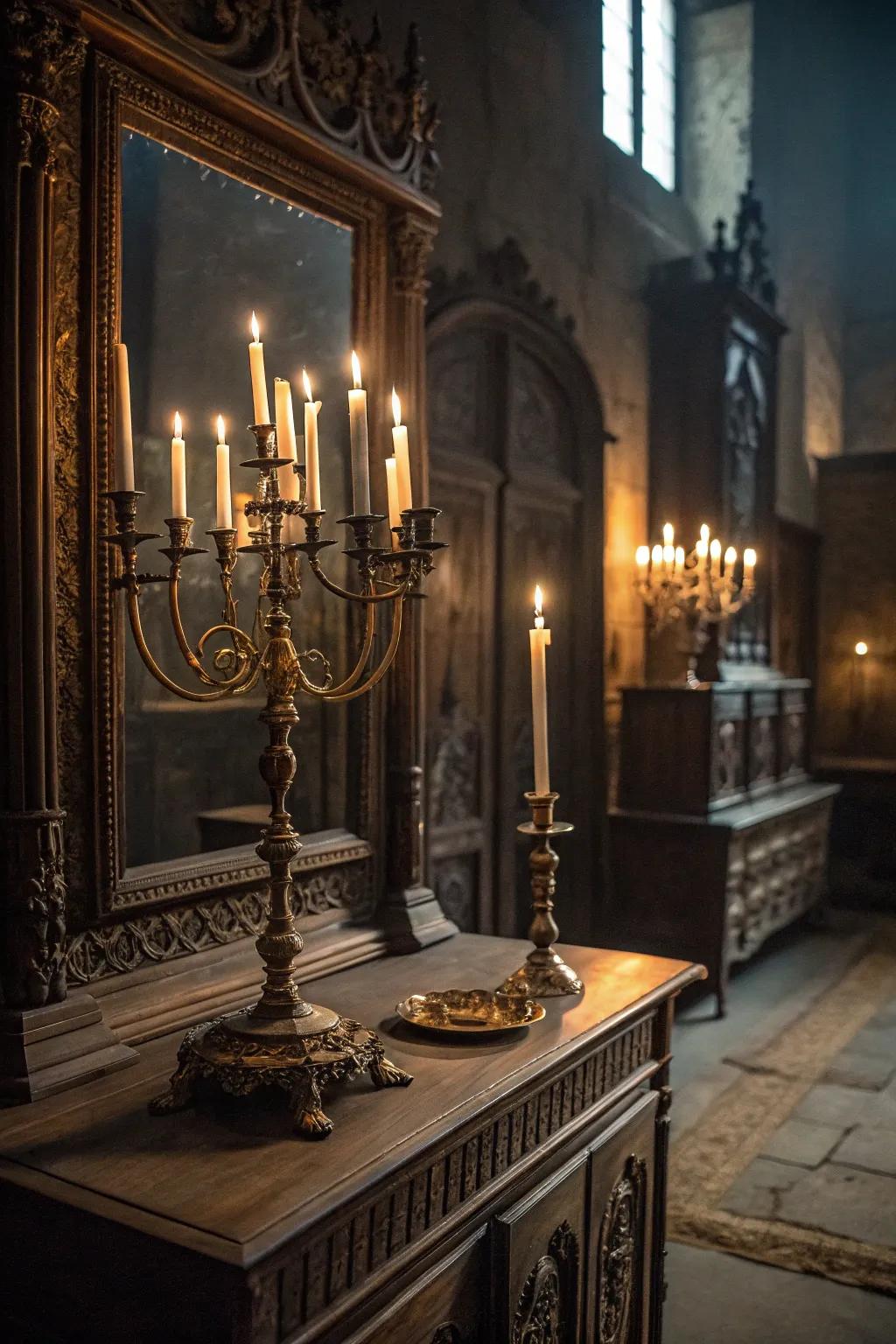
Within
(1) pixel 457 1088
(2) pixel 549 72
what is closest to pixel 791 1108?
(1) pixel 457 1088

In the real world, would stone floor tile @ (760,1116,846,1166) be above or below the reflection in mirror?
below

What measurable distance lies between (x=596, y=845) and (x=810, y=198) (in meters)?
5.36

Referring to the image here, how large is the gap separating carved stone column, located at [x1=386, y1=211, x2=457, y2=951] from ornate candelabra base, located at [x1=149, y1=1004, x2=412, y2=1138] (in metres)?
0.93

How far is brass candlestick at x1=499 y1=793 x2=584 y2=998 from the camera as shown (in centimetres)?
224

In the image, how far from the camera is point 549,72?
4.80 metres

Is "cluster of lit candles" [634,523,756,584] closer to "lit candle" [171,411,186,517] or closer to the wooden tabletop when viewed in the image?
the wooden tabletop

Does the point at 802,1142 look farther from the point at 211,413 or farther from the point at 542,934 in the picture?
the point at 211,413

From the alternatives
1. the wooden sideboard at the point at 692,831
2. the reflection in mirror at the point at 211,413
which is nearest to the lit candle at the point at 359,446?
the reflection in mirror at the point at 211,413

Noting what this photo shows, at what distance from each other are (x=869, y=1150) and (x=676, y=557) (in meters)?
2.67

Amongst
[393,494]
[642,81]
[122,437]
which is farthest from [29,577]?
[642,81]

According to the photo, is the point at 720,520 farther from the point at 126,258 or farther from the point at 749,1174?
the point at 126,258

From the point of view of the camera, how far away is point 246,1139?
1.55m

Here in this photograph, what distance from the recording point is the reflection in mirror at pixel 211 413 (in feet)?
6.87

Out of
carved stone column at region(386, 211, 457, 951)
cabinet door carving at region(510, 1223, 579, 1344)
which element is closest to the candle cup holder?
carved stone column at region(386, 211, 457, 951)
